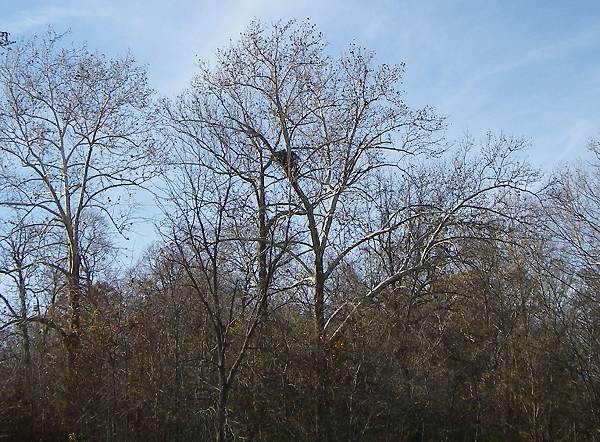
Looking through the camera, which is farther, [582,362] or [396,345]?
[582,362]

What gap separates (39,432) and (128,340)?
3202 millimetres

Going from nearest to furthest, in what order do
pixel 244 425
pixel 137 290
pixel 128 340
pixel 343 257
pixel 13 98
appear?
pixel 244 425
pixel 128 340
pixel 137 290
pixel 343 257
pixel 13 98

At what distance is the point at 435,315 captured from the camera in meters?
19.9

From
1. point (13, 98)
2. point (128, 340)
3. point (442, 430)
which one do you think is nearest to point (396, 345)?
point (442, 430)

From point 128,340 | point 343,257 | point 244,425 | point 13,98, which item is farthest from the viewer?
point 13,98

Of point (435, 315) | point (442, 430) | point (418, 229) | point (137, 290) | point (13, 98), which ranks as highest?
point (13, 98)

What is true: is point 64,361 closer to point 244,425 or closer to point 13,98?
point 244,425

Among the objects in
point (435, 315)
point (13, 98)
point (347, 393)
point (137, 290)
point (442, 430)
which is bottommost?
point (442, 430)

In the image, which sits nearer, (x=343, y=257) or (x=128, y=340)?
(x=128, y=340)

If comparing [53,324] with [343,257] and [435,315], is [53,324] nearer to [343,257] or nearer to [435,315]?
[343,257]

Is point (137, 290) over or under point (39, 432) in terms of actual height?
over

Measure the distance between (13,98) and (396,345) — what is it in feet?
42.9

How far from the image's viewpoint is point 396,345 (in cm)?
1634

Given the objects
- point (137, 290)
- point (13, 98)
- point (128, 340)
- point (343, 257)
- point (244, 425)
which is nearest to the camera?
point (244, 425)
